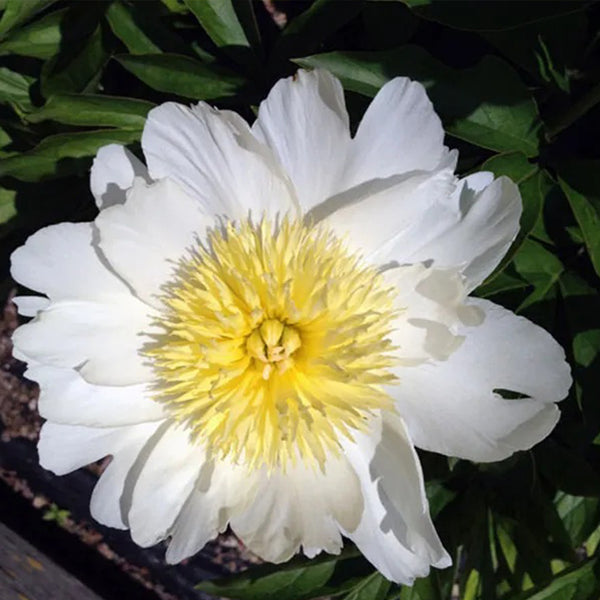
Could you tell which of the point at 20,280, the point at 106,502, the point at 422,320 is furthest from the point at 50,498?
the point at 422,320

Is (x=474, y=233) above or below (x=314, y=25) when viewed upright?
below

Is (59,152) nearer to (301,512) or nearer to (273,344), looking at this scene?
(273,344)

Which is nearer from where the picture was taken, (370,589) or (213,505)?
(213,505)

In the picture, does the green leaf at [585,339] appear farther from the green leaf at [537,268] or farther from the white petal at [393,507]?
the white petal at [393,507]

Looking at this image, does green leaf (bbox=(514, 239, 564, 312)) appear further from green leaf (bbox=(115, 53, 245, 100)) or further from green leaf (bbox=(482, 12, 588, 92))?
green leaf (bbox=(115, 53, 245, 100))

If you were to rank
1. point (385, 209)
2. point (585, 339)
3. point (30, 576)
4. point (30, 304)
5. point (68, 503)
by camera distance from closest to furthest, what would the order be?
point (385, 209), point (30, 304), point (585, 339), point (30, 576), point (68, 503)

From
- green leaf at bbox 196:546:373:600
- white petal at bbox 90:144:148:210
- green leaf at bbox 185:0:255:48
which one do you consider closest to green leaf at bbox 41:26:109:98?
green leaf at bbox 185:0:255:48

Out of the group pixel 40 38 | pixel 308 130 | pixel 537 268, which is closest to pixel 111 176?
pixel 308 130

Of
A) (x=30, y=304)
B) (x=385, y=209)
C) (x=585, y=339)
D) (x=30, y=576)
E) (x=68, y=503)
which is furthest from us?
(x=68, y=503)
